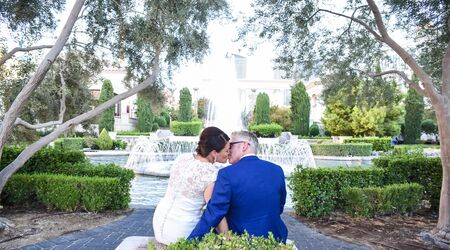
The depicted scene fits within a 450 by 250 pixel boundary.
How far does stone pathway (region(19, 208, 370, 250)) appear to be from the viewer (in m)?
4.78

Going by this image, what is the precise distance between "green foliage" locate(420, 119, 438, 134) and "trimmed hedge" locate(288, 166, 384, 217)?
31222mm

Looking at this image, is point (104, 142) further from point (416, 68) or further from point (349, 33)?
point (416, 68)

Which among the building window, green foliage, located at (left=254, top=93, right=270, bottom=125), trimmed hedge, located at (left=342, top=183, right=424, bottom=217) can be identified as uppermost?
the building window

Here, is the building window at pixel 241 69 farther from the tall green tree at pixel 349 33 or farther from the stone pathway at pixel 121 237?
the stone pathway at pixel 121 237

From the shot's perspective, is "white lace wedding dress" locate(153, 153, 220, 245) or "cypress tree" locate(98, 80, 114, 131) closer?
"white lace wedding dress" locate(153, 153, 220, 245)

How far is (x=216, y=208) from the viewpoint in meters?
2.50

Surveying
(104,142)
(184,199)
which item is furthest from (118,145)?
(184,199)

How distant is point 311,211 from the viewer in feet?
21.2

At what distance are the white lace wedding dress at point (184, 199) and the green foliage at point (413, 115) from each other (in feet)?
107

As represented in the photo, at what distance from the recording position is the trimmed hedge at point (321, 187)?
21.1 ft

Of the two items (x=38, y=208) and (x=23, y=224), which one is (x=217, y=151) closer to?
(x=23, y=224)

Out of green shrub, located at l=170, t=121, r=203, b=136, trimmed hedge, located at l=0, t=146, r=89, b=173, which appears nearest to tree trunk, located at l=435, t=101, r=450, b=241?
trimmed hedge, located at l=0, t=146, r=89, b=173

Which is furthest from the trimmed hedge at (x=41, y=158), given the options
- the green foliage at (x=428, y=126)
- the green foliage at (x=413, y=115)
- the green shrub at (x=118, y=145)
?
the green foliage at (x=428, y=126)

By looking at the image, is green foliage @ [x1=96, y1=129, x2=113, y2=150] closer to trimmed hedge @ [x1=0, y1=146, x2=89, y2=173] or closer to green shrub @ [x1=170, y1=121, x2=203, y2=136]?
green shrub @ [x1=170, y1=121, x2=203, y2=136]
